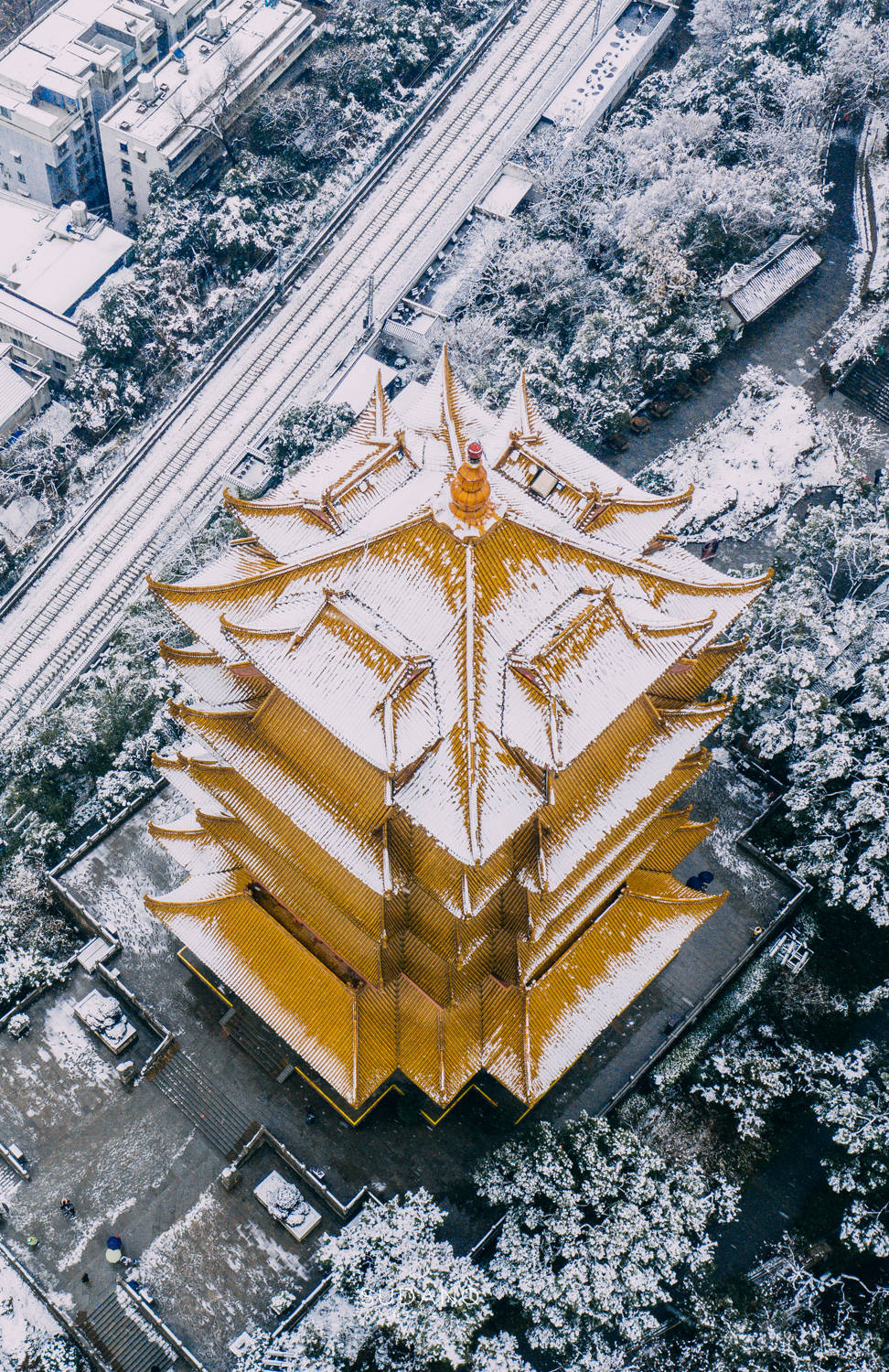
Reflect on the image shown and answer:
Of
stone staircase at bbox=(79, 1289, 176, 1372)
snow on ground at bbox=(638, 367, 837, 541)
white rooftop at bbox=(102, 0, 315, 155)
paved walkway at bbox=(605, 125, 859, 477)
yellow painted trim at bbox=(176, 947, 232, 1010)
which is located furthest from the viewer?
white rooftop at bbox=(102, 0, 315, 155)

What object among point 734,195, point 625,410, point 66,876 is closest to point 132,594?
point 66,876

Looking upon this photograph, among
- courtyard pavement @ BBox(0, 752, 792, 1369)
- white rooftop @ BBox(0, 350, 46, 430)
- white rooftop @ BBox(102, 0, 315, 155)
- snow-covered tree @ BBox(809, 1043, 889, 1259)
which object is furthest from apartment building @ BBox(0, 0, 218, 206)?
snow-covered tree @ BBox(809, 1043, 889, 1259)

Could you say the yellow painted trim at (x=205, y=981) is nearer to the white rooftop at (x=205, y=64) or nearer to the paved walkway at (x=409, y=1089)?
the paved walkway at (x=409, y=1089)

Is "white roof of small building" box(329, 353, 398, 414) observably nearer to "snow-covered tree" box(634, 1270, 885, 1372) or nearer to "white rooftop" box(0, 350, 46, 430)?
"white rooftop" box(0, 350, 46, 430)

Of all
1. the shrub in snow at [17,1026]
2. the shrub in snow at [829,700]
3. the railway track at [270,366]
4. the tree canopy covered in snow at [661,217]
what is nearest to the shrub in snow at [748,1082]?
the shrub in snow at [829,700]

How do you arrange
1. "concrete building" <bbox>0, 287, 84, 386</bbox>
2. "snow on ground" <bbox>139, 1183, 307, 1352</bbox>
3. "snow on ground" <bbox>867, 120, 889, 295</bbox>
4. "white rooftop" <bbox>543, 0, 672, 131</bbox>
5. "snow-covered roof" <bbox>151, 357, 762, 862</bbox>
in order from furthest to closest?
"concrete building" <bbox>0, 287, 84, 386</bbox>, "white rooftop" <bbox>543, 0, 672, 131</bbox>, "snow on ground" <bbox>867, 120, 889, 295</bbox>, "snow on ground" <bbox>139, 1183, 307, 1352</bbox>, "snow-covered roof" <bbox>151, 357, 762, 862</bbox>
